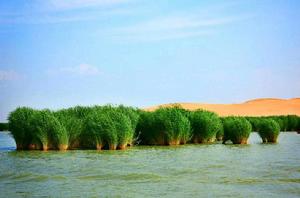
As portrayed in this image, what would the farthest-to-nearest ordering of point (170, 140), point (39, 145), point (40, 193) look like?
point (170, 140)
point (39, 145)
point (40, 193)

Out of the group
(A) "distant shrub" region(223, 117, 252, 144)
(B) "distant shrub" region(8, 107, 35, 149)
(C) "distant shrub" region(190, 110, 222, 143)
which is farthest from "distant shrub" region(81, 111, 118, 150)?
(A) "distant shrub" region(223, 117, 252, 144)

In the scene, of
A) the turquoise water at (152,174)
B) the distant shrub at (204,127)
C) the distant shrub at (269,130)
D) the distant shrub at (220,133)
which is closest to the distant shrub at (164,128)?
the distant shrub at (204,127)

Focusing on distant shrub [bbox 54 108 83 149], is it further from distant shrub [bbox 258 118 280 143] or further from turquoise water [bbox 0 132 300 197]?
distant shrub [bbox 258 118 280 143]

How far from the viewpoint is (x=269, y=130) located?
31516mm

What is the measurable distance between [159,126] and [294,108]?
6455 cm

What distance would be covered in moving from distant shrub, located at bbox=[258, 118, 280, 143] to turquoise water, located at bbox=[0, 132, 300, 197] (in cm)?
692

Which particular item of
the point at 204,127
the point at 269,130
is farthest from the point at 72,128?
the point at 269,130

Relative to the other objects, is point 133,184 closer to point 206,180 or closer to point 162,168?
point 206,180

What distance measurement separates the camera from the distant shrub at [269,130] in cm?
3116

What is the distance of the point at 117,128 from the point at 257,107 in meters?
72.9

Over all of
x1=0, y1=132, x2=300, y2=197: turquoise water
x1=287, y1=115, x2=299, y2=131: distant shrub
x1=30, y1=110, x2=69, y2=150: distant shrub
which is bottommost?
x1=0, y1=132, x2=300, y2=197: turquoise water

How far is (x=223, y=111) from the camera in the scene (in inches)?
3570

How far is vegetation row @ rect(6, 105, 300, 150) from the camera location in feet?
87.2

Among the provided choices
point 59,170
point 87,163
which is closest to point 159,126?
point 87,163
